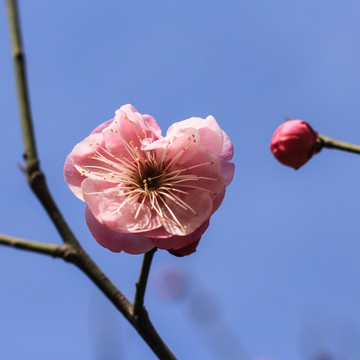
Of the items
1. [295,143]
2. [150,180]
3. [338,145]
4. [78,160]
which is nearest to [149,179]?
[150,180]

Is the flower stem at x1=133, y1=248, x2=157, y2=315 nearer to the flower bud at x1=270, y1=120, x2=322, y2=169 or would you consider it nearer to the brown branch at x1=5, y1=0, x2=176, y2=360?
the brown branch at x1=5, y1=0, x2=176, y2=360

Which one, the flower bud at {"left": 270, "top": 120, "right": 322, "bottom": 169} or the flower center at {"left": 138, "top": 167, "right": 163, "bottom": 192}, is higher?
the flower center at {"left": 138, "top": 167, "right": 163, "bottom": 192}

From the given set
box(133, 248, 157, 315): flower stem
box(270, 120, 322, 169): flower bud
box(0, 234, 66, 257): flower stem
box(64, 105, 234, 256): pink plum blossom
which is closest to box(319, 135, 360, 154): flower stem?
box(270, 120, 322, 169): flower bud

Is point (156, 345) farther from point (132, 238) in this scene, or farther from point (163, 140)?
point (163, 140)

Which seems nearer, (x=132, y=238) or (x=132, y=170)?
(x=132, y=238)

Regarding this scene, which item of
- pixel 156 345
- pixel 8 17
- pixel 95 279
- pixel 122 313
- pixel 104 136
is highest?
pixel 8 17

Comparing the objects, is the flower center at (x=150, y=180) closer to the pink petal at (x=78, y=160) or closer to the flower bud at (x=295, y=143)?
the pink petal at (x=78, y=160)

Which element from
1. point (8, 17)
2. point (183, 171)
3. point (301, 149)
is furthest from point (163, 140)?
point (8, 17)
